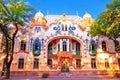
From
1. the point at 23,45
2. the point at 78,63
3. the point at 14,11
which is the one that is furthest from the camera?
the point at 78,63

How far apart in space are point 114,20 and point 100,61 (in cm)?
1048

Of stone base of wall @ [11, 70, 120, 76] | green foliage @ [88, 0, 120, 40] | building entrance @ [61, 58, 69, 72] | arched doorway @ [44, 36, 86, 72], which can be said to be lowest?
stone base of wall @ [11, 70, 120, 76]

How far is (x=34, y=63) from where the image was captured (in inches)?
1204

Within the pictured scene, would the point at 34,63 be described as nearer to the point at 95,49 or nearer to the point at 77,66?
the point at 77,66

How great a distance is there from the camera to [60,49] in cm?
3177

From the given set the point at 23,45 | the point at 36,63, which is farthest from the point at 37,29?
the point at 36,63

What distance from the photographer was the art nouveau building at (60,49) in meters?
30.5

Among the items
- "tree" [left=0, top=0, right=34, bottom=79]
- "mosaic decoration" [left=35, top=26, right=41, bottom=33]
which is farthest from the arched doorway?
"tree" [left=0, top=0, right=34, bottom=79]

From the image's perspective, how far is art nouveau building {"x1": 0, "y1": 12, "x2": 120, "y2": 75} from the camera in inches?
1199

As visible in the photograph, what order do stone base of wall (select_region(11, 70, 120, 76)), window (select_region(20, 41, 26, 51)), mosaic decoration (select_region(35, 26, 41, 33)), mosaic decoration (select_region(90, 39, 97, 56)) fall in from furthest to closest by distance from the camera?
mosaic decoration (select_region(35, 26, 41, 33)) < mosaic decoration (select_region(90, 39, 97, 56)) < window (select_region(20, 41, 26, 51)) < stone base of wall (select_region(11, 70, 120, 76))

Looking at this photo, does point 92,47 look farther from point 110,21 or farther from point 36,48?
point 36,48

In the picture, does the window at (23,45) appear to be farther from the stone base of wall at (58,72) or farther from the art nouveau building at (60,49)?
the stone base of wall at (58,72)

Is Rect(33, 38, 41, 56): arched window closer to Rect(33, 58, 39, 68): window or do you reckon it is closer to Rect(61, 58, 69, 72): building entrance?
Rect(33, 58, 39, 68): window

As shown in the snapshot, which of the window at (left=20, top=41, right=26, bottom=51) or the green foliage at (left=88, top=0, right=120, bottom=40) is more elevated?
the green foliage at (left=88, top=0, right=120, bottom=40)
